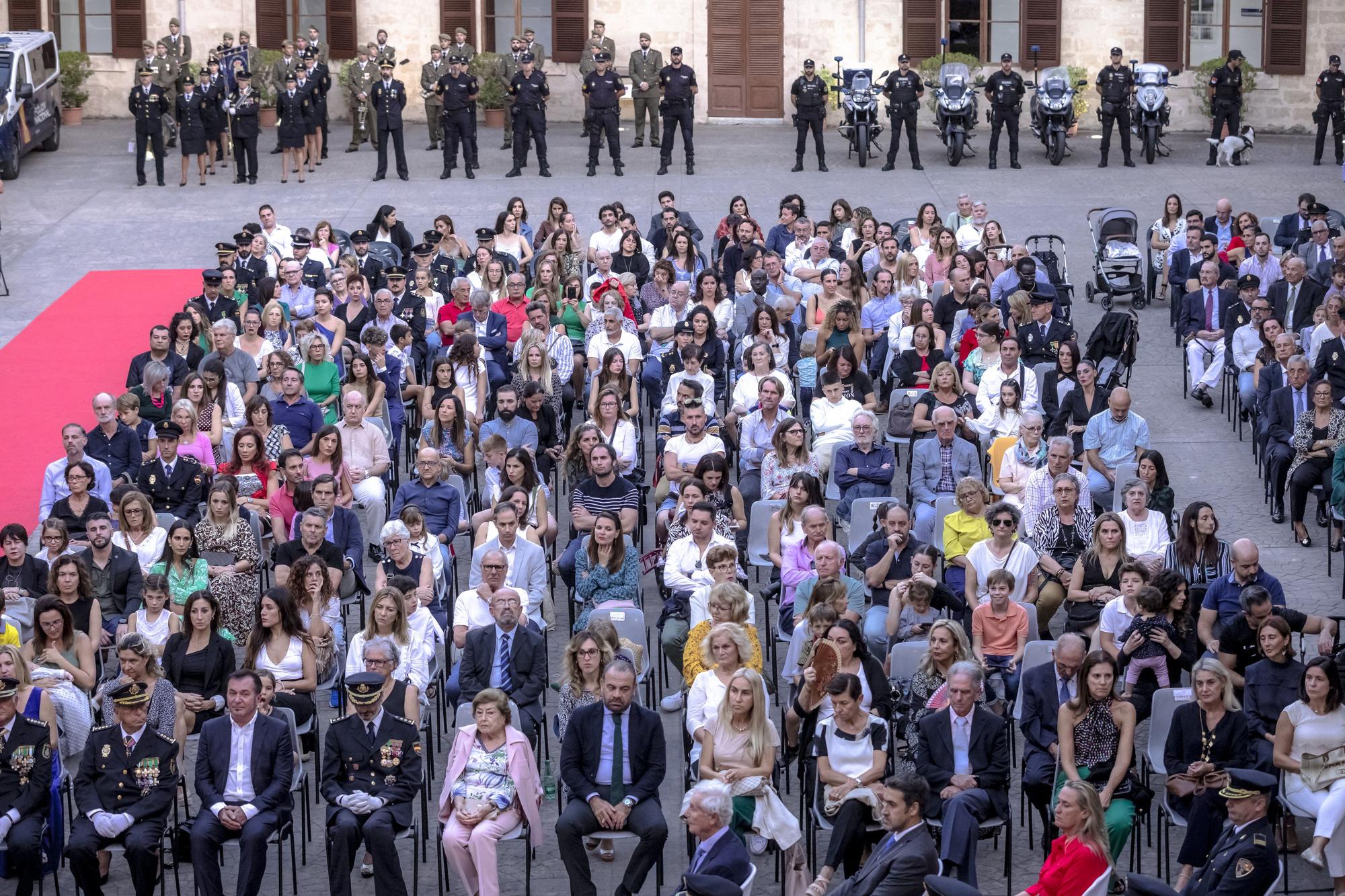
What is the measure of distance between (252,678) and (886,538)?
12.8 ft

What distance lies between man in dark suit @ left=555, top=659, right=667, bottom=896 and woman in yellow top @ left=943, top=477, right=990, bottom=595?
255 cm

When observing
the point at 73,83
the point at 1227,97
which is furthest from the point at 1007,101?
the point at 73,83

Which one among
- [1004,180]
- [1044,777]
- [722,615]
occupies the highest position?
[1004,180]

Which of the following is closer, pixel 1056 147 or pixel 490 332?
pixel 490 332

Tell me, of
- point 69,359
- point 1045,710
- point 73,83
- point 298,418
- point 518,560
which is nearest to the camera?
point 1045,710

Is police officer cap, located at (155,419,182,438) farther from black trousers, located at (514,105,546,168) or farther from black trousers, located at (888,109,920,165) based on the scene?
black trousers, located at (888,109,920,165)

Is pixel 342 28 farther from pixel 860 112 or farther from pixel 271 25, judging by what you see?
pixel 860 112

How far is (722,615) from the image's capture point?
10.7 m

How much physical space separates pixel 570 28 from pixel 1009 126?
748cm

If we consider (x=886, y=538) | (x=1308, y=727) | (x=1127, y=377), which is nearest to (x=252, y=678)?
(x=886, y=538)

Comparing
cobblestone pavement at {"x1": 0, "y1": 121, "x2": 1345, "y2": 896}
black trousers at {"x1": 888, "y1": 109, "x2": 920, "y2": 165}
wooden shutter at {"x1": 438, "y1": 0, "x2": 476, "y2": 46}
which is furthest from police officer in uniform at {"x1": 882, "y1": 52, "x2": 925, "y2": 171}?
wooden shutter at {"x1": 438, "y1": 0, "x2": 476, "y2": 46}

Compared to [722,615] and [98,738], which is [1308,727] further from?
[98,738]

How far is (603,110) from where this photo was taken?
26141 mm

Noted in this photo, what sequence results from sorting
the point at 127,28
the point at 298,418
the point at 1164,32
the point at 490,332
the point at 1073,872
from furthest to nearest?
the point at 127,28
the point at 1164,32
the point at 490,332
the point at 298,418
the point at 1073,872
